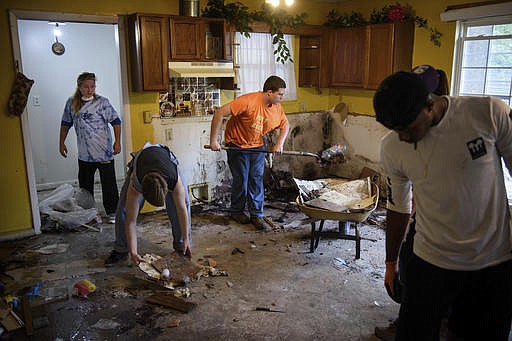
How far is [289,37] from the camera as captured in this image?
562cm

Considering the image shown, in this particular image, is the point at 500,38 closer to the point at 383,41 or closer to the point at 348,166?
the point at 383,41

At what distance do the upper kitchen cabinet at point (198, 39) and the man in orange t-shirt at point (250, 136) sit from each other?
75 centimetres

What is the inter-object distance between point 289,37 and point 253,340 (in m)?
4.07

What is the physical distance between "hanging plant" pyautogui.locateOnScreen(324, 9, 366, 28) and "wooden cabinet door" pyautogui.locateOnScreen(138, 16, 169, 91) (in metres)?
2.29

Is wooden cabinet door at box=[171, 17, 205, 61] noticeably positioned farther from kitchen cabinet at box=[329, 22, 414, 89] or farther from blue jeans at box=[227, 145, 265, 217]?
kitchen cabinet at box=[329, 22, 414, 89]

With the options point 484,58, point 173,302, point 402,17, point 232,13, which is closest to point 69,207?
point 173,302

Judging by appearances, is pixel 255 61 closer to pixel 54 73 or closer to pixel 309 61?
pixel 309 61

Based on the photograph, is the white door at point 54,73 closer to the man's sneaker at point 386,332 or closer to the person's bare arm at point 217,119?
the person's bare arm at point 217,119

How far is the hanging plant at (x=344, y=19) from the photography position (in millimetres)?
5340

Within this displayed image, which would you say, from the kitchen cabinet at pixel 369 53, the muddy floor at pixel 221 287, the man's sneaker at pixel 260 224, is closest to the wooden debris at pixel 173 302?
the muddy floor at pixel 221 287

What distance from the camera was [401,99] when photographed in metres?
1.39

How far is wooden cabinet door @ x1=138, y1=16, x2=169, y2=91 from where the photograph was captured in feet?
13.9

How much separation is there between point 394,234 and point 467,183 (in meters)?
0.47

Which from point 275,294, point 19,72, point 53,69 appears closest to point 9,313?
point 275,294
